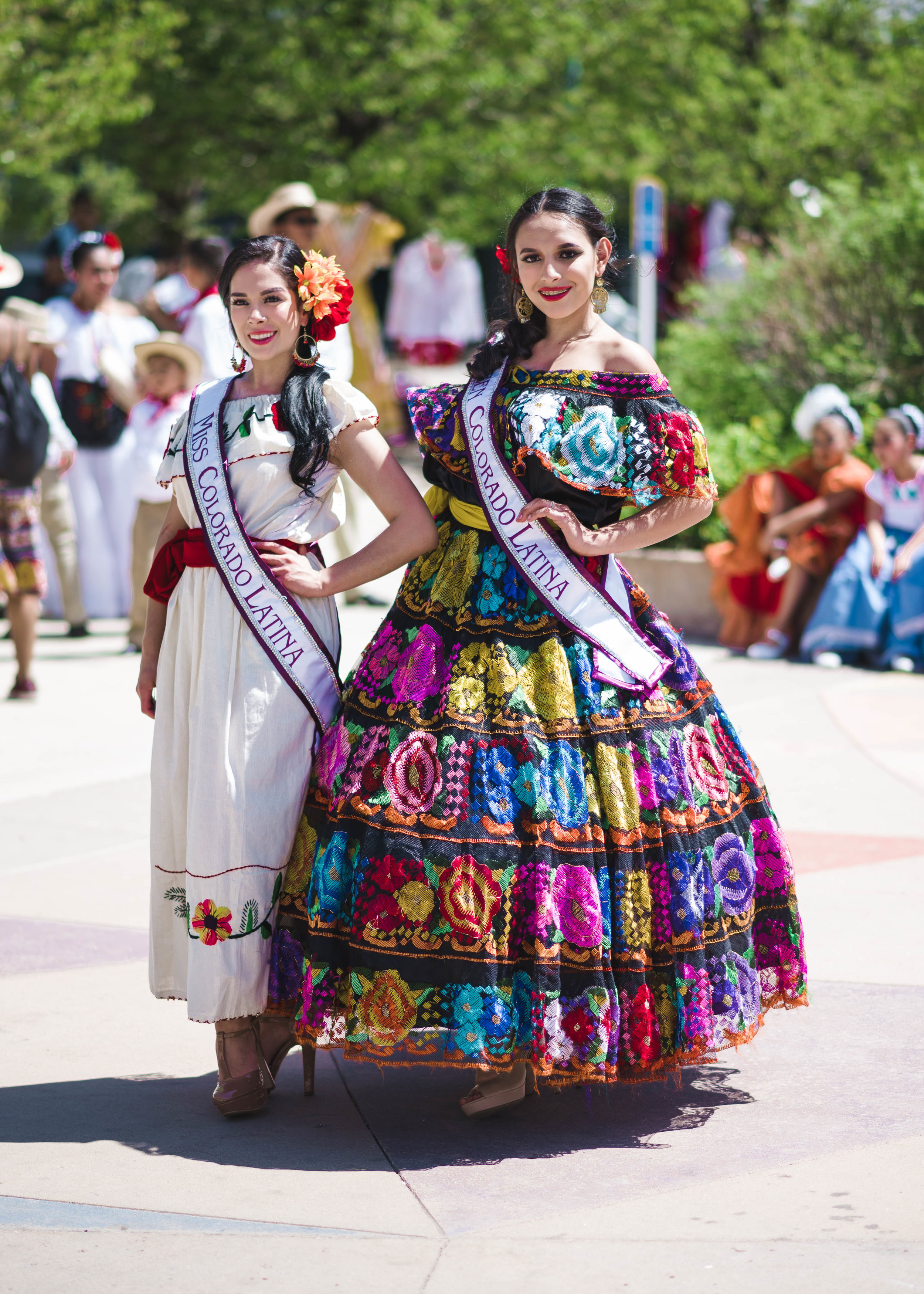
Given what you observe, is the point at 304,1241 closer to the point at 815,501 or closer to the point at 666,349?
the point at 815,501

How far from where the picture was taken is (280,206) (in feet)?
27.1

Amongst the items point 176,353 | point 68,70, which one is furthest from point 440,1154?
point 68,70

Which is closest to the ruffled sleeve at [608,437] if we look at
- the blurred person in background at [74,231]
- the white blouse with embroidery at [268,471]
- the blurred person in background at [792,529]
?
the white blouse with embroidery at [268,471]

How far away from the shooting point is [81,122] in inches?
612

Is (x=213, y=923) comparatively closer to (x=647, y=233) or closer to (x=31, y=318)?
(x=31, y=318)

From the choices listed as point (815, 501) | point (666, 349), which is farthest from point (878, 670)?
point (666, 349)

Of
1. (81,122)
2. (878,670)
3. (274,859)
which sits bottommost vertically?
(878,670)

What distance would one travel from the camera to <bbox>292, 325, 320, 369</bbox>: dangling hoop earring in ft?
12.3

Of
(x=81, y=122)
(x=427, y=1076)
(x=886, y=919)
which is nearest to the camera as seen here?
(x=427, y=1076)

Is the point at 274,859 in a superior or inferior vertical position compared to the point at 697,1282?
superior

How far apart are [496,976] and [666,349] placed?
10.0 meters

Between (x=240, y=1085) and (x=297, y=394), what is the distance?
4.80ft

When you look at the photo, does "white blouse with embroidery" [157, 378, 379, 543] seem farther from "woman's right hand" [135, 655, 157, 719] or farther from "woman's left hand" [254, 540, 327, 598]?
"woman's right hand" [135, 655, 157, 719]

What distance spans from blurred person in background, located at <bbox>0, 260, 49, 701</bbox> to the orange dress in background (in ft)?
12.9
